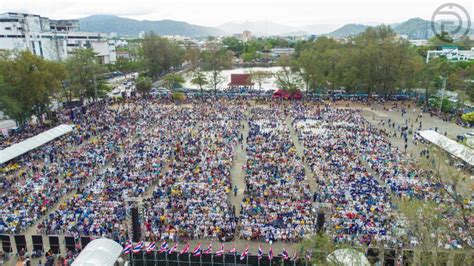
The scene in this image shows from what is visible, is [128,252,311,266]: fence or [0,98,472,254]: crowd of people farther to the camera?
[0,98,472,254]: crowd of people

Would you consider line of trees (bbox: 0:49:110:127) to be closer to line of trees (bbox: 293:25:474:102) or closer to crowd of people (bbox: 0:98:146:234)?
crowd of people (bbox: 0:98:146:234)

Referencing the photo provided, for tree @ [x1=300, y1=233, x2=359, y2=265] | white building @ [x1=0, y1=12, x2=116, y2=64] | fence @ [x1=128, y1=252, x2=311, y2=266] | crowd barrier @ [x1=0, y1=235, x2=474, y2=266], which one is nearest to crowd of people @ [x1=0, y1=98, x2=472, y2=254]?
crowd barrier @ [x1=0, y1=235, x2=474, y2=266]

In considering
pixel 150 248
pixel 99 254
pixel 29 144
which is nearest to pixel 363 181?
pixel 150 248

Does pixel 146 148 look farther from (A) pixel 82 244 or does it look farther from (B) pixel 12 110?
(B) pixel 12 110

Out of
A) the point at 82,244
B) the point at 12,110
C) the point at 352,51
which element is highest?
the point at 352,51

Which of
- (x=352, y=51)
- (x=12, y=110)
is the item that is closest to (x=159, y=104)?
(x=12, y=110)

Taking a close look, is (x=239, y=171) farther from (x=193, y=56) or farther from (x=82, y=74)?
(x=193, y=56)
